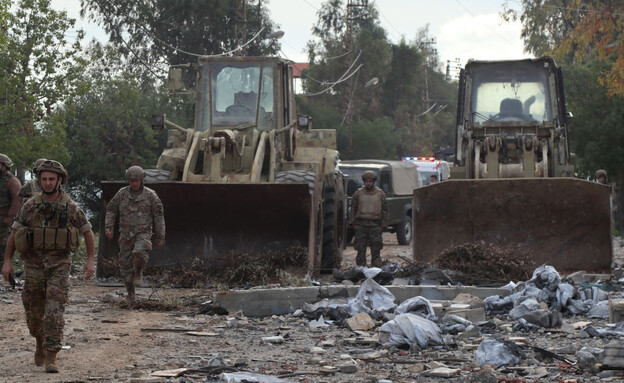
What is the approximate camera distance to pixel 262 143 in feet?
48.0

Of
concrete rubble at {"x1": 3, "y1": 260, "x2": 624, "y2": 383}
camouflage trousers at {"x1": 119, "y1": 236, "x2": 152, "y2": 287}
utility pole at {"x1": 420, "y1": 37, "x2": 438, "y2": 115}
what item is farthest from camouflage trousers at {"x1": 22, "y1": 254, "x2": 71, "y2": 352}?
utility pole at {"x1": 420, "y1": 37, "x2": 438, "y2": 115}

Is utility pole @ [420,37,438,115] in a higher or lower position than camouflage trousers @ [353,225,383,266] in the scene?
higher

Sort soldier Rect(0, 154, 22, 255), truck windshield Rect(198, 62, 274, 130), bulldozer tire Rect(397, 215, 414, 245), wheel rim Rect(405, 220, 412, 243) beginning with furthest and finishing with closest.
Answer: wheel rim Rect(405, 220, 412, 243), bulldozer tire Rect(397, 215, 414, 245), truck windshield Rect(198, 62, 274, 130), soldier Rect(0, 154, 22, 255)

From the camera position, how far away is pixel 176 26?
5191 cm

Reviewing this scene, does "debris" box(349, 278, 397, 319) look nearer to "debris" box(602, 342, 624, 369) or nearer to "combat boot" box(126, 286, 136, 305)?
"combat boot" box(126, 286, 136, 305)

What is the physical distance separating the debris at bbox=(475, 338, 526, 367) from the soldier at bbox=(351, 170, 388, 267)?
7600 millimetres

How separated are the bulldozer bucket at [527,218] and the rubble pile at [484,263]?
2.02 feet

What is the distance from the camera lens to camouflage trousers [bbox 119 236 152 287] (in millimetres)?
11828

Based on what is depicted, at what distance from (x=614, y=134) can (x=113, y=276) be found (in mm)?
20100

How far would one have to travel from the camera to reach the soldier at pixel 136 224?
1185 cm

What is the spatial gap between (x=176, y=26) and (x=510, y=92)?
38.3 m

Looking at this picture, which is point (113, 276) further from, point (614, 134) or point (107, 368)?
point (614, 134)

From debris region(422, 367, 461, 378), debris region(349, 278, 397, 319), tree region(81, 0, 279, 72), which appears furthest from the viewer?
tree region(81, 0, 279, 72)

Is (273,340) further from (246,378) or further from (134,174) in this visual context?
(134,174)
